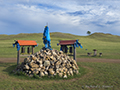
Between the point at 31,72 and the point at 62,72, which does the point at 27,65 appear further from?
the point at 62,72

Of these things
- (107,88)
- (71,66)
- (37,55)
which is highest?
(37,55)

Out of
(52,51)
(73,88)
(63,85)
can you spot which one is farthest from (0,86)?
(52,51)

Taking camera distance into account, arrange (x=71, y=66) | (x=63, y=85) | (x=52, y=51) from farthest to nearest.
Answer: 1. (x=52, y=51)
2. (x=71, y=66)
3. (x=63, y=85)

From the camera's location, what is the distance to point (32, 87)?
803 centimetres

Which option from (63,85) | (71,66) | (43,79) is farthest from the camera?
(71,66)

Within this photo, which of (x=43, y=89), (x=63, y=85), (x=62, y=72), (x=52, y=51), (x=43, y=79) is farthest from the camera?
(x=52, y=51)

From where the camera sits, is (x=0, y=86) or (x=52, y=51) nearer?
(x=0, y=86)

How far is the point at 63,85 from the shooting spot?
8477mm

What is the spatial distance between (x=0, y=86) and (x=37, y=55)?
468 cm

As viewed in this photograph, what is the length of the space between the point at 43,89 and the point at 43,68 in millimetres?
3165

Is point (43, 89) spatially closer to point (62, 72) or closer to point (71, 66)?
point (62, 72)

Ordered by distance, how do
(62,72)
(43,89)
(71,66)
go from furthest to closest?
(71,66), (62,72), (43,89)

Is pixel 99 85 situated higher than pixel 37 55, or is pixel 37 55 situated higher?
pixel 37 55

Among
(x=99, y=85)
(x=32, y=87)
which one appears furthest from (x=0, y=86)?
(x=99, y=85)
